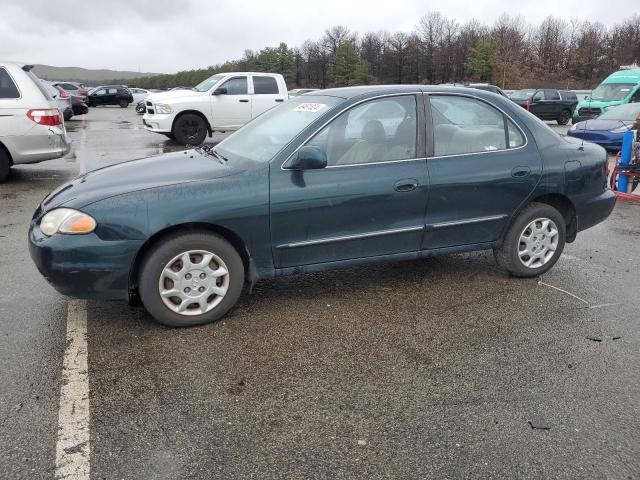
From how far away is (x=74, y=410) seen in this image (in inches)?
112

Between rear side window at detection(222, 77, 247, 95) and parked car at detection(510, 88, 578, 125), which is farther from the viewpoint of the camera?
parked car at detection(510, 88, 578, 125)

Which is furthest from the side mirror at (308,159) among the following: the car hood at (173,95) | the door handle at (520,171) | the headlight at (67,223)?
the car hood at (173,95)

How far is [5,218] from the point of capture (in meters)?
6.82

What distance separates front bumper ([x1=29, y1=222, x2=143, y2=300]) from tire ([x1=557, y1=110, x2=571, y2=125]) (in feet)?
86.3

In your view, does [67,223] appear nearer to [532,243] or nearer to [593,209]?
[532,243]

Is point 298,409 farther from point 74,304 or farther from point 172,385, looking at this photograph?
point 74,304

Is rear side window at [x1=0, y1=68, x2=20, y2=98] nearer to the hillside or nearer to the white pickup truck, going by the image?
the white pickup truck

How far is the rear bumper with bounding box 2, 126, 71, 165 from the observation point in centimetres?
855

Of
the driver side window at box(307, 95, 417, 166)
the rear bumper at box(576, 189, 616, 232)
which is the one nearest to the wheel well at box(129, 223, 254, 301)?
the driver side window at box(307, 95, 417, 166)

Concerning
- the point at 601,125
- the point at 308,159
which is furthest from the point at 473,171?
the point at 601,125

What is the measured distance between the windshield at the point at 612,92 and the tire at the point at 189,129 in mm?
15104

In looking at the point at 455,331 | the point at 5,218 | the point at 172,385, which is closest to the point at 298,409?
the point at 172,385

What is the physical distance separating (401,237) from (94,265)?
Answer: 216 centimetres

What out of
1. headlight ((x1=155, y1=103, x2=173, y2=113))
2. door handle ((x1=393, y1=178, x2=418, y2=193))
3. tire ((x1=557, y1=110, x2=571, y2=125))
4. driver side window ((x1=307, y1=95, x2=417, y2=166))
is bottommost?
door handle ((x1=393, y1=178, x2=418, y2=193))
